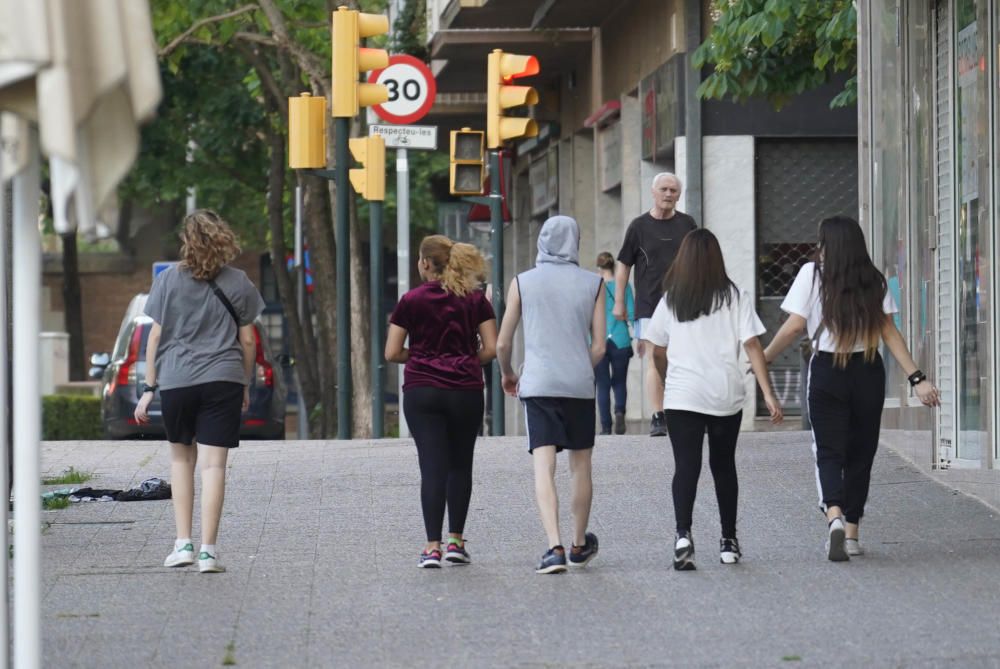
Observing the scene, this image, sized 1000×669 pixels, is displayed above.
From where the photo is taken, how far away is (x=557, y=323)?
905 cm

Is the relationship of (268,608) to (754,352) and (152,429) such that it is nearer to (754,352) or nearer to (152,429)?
(754,352)

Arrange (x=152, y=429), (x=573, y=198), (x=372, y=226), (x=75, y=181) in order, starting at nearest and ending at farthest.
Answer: (x=75, y=181), (x=372, y=226), (x=152, y=429), (x=573, y=198)

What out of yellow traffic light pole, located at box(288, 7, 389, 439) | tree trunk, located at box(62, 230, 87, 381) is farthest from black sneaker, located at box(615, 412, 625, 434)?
tree trunk, located at box(62, 230, 87, 381)

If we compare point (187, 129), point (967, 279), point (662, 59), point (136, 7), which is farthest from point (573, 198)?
point (136, 7)

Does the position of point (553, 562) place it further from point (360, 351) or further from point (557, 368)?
point (360, 351)

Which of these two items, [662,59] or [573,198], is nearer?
[662,59]

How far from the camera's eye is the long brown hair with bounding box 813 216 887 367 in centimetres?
922

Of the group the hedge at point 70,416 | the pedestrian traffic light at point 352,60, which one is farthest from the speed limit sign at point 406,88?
the hedge at point 70,416

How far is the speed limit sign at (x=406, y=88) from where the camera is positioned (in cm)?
1819

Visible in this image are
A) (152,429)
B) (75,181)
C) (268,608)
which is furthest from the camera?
(152,429)

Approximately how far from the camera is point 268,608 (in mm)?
7945

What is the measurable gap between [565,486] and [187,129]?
76.3ft

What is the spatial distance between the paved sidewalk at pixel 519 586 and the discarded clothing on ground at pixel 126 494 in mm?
323

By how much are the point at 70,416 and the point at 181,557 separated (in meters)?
23.6
